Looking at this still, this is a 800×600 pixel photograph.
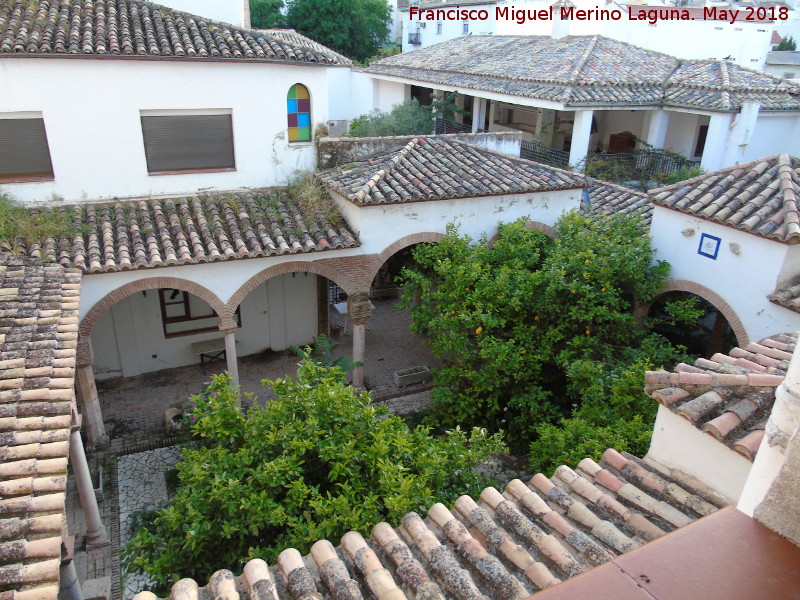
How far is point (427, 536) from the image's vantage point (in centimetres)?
357

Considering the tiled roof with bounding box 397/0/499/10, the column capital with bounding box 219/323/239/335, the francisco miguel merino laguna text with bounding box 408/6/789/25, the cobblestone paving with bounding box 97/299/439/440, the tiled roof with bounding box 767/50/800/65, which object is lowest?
the cobblestone paving with bounding box 97/299/439/440

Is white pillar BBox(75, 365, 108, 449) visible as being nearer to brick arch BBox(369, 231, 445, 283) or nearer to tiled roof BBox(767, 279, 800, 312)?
brick arch BBox(369, 231, 445, 283)

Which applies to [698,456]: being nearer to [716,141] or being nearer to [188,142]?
[188,142]

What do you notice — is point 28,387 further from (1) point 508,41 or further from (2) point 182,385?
(1) point 508,41

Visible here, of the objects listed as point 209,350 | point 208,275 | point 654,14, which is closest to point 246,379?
point 209,350

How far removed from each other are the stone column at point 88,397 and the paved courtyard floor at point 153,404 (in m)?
0.26

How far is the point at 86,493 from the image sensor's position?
7.89m

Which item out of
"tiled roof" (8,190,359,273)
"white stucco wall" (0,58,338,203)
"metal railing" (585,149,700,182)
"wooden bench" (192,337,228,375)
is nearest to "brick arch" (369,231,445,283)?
"tiled roof" (8,190,359,273)

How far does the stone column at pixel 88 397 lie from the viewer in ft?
30.5

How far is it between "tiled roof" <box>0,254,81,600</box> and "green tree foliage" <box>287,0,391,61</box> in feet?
111

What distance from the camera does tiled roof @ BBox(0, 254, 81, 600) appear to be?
3.69m

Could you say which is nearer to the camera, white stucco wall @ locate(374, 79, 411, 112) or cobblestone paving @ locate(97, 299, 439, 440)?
cobblestone paving @ locate(97, 299, 439, 440)

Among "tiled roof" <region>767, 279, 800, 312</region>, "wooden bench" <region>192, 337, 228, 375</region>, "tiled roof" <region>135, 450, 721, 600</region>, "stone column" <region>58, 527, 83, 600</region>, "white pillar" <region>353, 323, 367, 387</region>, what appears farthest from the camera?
"wooden bench" <region>192, 337, 228, 375</region>

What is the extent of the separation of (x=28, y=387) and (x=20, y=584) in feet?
8.13
